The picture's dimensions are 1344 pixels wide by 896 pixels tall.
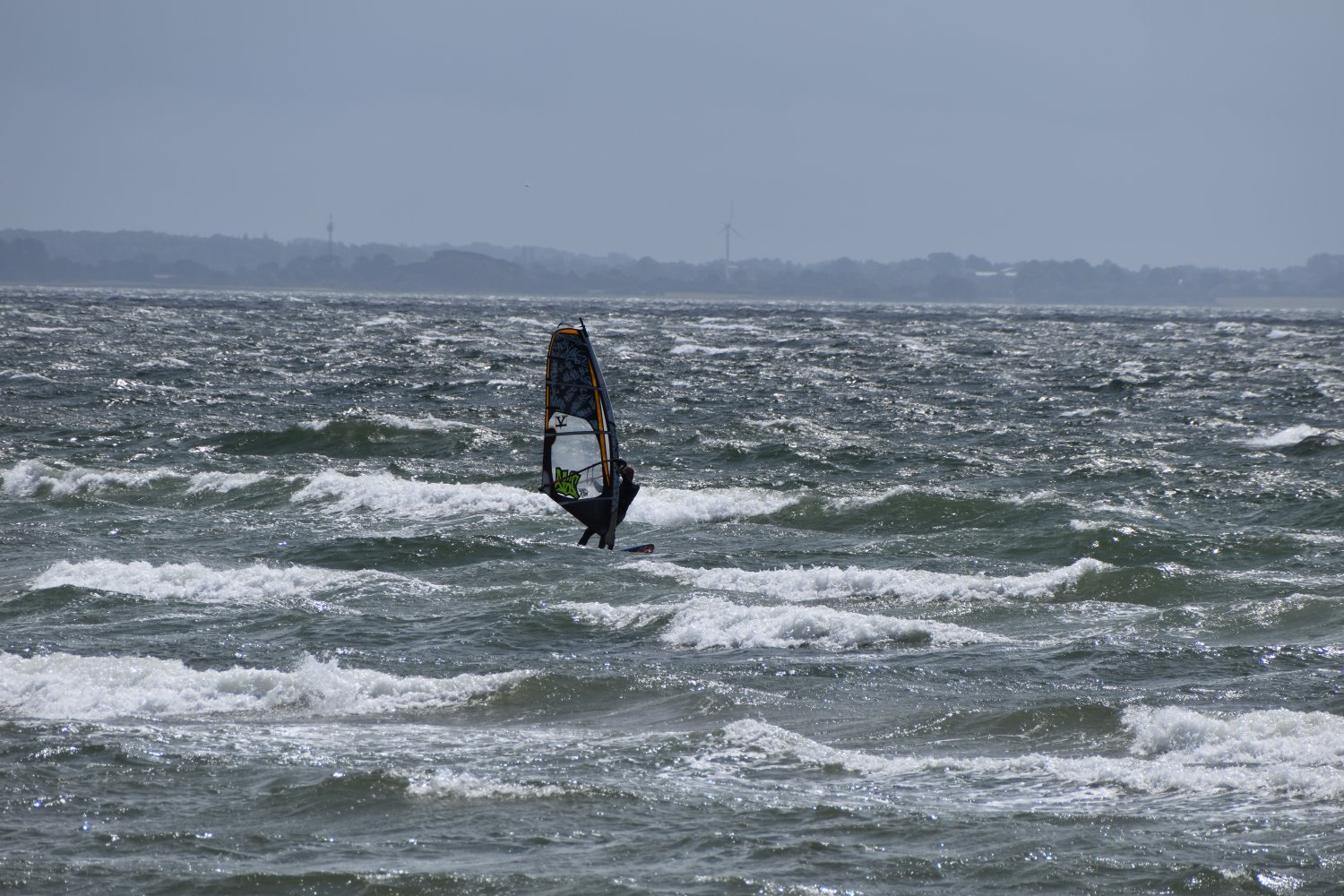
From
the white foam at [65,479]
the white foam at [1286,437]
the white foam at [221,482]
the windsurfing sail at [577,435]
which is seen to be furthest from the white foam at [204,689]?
the white foam at [1286,437]

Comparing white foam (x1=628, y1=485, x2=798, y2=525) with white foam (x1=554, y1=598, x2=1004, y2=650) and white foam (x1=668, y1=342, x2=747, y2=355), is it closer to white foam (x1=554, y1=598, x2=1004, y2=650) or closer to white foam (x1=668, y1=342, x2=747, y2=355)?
white foam (x1=554, y1=598, x2=1004, y2=650)

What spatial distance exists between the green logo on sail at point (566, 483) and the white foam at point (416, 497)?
18.2ft

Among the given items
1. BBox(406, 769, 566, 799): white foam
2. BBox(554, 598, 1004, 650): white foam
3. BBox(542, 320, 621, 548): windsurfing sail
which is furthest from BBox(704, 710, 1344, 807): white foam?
BBox(542, 320, 621, 548): windsurfing sail

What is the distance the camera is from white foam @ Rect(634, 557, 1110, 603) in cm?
1517

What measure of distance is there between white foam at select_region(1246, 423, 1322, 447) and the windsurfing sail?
1677cm

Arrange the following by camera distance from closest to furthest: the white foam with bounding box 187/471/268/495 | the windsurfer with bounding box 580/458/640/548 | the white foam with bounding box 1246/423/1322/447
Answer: the windsurfer with bounding box 580/458/640/548, the white foam with bounding box 187/471/268/495, the white foam with bounding box 1246/423/1322/447

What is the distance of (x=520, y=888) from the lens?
735 centimetres

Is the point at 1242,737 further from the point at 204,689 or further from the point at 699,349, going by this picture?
the point at 699,349

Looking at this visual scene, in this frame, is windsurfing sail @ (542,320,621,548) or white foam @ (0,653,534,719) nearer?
white foam @ (0,653,534,719)

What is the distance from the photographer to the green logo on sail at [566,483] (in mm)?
14906

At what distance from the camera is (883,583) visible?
15.5 meters

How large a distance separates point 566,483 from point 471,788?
6339 millimetres

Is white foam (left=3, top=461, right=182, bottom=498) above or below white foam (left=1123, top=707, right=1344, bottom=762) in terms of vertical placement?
below

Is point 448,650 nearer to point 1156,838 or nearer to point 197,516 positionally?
point 1156,838
